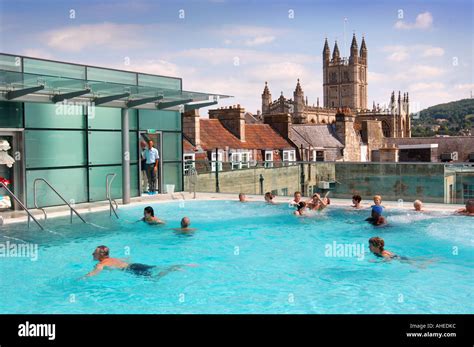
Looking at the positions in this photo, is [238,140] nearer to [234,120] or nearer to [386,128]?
[234,120]

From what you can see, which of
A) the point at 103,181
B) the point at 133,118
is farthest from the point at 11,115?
the point at 133,118

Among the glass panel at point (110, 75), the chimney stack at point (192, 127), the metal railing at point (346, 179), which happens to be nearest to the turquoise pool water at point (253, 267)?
the metal railing at point (346, 179)

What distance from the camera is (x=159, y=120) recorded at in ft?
65.3

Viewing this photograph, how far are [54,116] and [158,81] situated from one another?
4.84 meters

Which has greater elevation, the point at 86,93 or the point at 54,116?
the point at 86,93

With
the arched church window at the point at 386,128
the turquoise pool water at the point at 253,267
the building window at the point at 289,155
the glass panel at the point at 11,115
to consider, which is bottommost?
the turquoise pool water at the point at 253,267

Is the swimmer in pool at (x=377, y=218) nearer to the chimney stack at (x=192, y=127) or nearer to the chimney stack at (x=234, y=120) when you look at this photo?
the chimney stack at (x=192, y=127)

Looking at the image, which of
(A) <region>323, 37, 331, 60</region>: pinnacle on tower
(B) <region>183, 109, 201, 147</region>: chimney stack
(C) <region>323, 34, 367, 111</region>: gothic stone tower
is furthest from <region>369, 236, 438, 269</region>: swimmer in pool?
(A) <region>323, 37, 331, 60</region>: pinnacle on tower

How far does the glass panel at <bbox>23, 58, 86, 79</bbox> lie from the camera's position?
1611cm

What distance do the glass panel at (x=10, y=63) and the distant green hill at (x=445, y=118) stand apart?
154 m

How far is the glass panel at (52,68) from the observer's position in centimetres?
1611

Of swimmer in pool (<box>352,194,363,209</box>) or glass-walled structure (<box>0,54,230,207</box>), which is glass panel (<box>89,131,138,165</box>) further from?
swimmer in pool (<box>352,194,363,209</box>)
